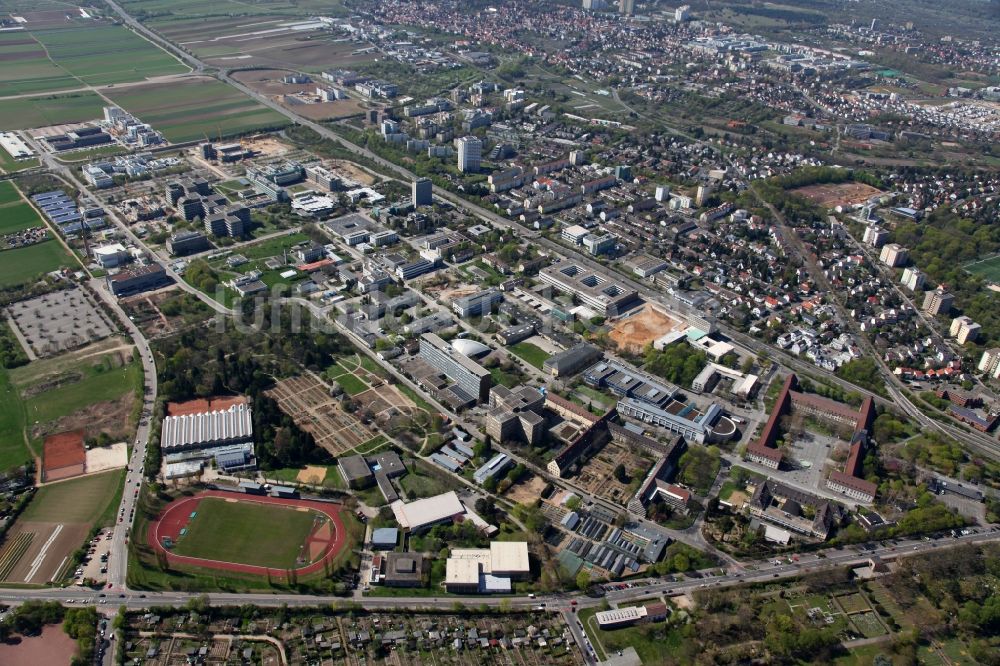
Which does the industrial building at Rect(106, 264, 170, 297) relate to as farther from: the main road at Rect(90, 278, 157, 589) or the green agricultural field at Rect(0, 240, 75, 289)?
Result: the green agricultural field at Rect(0, 240, 75, 289)

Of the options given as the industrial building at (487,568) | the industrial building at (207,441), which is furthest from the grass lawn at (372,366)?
the industrial building at (487,568)

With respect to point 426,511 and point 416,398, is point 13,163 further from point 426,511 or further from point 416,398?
point 426,511

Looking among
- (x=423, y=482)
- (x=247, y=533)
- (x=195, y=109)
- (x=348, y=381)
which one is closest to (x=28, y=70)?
(x=195, y=109)

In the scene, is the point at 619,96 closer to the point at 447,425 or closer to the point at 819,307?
the point at 819,307

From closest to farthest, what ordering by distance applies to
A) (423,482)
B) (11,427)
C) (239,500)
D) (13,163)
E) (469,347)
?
(239,500), (423,482), (11,427), (469,347), (13,163)

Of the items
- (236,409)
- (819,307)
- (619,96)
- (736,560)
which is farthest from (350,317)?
(619,96)

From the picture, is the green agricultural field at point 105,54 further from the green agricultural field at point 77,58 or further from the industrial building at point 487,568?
the industrial building at point 487,568
